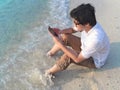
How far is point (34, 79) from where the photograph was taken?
370 centimetres

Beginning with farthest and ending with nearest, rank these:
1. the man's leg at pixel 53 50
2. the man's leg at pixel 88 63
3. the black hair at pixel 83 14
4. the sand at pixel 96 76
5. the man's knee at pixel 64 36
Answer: the man's leg at pixel 53 50 → the man's knee at pixel 64 36 → the man's leg at pixel 88 63 → the sand at pixel 96 76 → the black hair at pixel 83 14

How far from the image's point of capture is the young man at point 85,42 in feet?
10.8

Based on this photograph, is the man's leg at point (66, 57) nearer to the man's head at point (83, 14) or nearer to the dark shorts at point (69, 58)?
the dark shorts at point (69, 58)

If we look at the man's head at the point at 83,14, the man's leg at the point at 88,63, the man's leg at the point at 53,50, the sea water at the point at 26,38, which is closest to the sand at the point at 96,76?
the man's leg at the point at 88,63

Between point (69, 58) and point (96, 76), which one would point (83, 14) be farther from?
point (96, 76)

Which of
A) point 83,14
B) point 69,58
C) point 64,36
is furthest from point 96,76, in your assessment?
point 83,14

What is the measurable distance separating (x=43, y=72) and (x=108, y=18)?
1.69m

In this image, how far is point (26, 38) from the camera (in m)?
4.64

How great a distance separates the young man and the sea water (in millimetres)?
326

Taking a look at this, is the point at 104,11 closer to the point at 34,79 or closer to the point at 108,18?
the point at 108,18

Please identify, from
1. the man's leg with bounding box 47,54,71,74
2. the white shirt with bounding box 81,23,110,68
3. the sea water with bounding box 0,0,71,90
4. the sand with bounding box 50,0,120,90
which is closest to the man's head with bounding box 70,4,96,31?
the white shirt with bounding box 81,23,110,68

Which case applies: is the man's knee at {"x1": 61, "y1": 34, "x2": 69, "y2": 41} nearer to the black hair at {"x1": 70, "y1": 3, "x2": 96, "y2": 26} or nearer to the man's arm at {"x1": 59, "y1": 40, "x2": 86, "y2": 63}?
the man's arm at {"x1": 59, "y1": 40, "x2": 86, "y2": 63}

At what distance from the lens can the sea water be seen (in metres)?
3.75

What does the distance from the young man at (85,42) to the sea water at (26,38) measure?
0.33 m
